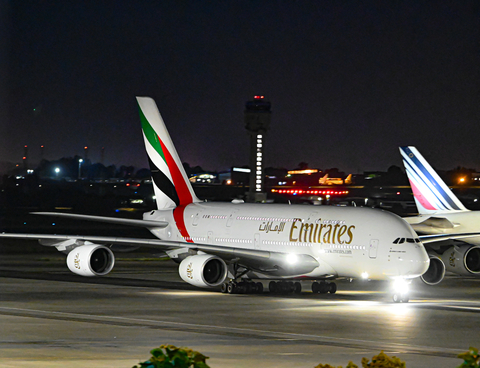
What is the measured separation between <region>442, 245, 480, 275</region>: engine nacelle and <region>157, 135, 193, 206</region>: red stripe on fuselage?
12345 mm

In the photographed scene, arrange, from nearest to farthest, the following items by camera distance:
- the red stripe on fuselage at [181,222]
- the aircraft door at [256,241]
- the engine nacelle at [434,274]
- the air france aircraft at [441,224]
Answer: the aircraft door at [256,241]
the engine nacelle at [434,274]
the air france aircraft at [441,224]
the red stripe on fuselage at [181,222]

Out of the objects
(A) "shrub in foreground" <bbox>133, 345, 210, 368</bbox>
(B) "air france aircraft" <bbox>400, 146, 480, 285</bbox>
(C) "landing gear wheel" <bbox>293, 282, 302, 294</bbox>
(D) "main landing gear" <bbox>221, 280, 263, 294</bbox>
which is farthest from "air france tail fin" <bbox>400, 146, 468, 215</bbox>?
(A) "shrub in foreground" <bbox>133, 345, 210, 368</bbox>

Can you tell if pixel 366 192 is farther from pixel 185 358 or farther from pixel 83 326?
pixel 185 358

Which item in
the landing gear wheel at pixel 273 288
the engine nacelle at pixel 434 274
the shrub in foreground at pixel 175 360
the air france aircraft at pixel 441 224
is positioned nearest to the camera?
the shrub in foreground at pixel 175 360

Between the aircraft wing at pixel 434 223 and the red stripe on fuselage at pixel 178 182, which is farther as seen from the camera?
→ the aircraft wing at pixel 434 223

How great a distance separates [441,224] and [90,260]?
19312 millimetres

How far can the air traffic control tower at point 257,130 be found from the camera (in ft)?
464

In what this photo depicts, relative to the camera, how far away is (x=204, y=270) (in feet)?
104

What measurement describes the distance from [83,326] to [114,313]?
315cm

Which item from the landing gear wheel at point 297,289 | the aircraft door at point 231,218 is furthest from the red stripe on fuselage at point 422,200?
the landing gear wheel at point 297,289

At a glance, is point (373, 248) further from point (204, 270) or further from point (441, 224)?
point (441, 224)

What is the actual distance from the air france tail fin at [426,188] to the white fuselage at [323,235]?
14742 mm

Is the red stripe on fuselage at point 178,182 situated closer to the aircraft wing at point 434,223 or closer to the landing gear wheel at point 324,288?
the landing gear wheel at point 324,288

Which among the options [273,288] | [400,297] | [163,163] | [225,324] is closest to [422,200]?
[163,163]
